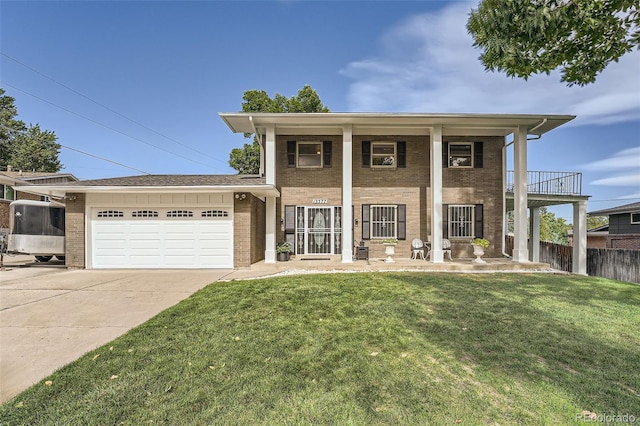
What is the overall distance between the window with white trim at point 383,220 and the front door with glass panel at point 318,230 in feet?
4.45

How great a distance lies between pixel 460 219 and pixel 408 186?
2.55 metres

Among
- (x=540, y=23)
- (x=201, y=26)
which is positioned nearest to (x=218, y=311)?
(x=540, y=23)

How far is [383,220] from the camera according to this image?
38.5 feet

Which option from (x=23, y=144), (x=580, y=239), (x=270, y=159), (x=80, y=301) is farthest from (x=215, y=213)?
(x=23, y=144)

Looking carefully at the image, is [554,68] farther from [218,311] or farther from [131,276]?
[131,276]

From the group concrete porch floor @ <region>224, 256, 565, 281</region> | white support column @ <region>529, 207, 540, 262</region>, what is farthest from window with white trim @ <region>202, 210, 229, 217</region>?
white support column @ <region>529, 207, 540, 262</region>

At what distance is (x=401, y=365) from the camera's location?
312 centimetres

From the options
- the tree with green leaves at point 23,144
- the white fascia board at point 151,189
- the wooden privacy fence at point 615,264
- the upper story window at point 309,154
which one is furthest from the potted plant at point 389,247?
the tree with green leaves at point 23,144

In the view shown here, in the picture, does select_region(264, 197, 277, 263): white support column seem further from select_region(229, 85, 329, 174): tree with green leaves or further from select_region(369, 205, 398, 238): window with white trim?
select_region(229, 85, 329, 174): tree with green leaves

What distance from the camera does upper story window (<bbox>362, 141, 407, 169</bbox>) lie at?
1180 cm

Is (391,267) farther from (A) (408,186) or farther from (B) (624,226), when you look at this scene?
(B) (624,226)

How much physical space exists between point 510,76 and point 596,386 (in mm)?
4844

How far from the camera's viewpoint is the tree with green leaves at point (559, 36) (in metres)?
4.16

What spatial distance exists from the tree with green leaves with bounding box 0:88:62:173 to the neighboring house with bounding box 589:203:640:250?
45681mm
